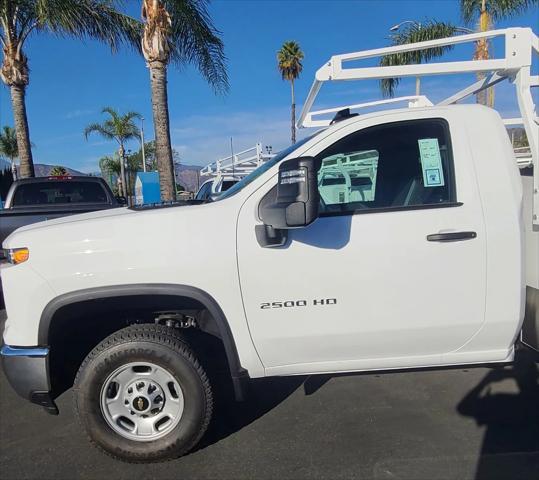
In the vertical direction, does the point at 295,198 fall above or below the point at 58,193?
above

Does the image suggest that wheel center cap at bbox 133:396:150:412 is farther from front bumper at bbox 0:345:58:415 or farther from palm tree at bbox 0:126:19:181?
palm tree at bbox 0:126:19:181

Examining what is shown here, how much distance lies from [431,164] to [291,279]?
3.70 feet

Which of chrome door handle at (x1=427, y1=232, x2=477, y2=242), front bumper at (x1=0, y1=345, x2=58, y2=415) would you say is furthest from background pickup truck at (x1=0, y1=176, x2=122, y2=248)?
chrome door handle at (x1=427, y1=232, x2=477, y2=242)

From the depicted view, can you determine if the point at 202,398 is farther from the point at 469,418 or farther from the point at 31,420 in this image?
the point at 469,418

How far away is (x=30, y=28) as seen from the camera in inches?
491

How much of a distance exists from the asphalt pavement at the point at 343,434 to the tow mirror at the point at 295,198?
149 centimetres

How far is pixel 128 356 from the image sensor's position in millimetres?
2930

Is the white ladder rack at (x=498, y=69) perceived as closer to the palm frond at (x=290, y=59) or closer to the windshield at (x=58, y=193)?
the windshield at (x=58, y=193)

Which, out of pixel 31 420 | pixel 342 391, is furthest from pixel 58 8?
pixel 342 391

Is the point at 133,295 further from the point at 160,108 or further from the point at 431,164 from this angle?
the point at 160,108

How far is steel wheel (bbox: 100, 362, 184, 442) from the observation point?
3.00 m

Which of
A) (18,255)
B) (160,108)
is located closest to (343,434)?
(18,255)

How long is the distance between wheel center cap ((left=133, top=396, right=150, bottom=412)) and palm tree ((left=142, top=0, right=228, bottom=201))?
7880 mm

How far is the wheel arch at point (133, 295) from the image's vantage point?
111 inches
